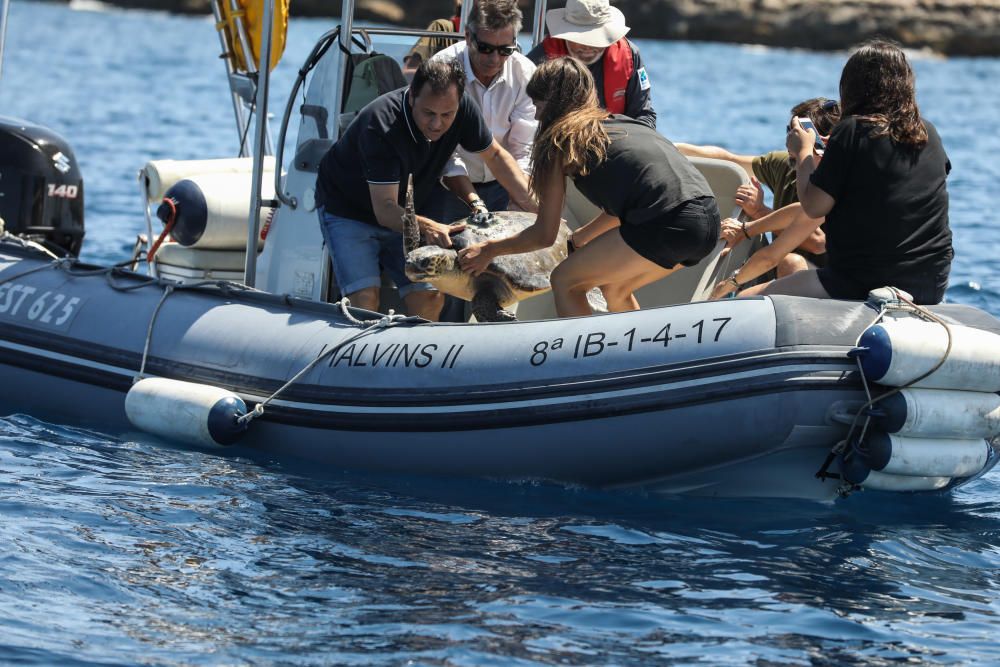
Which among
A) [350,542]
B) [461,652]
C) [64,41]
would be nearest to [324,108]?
[350,542]

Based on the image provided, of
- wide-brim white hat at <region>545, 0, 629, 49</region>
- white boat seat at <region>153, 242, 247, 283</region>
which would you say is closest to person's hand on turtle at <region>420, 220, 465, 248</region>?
wide-brim white hat at <region>545, 0, 629, 49</region>

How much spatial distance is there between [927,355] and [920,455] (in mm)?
321

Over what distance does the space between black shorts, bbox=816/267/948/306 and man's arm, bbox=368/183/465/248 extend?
4.45ft

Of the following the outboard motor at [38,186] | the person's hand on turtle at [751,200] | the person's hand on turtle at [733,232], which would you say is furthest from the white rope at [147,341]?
the person's hand on turtle at [751,200]

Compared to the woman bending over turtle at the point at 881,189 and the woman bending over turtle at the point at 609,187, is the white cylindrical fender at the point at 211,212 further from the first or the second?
the woman bending over turtle at the point at 881,189

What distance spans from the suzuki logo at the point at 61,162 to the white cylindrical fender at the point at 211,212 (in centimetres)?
69

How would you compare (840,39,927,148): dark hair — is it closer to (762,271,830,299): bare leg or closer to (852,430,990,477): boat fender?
(762,271,830,299): bare leg

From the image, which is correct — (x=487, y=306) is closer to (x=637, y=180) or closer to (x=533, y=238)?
(x=533, y=238)

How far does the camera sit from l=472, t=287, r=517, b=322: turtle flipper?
17.3 ft

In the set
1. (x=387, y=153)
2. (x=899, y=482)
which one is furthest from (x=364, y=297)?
(x=899, y=482)

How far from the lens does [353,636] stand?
3.68 m

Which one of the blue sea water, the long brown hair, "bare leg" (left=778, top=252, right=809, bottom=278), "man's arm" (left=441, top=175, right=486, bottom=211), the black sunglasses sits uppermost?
the black sunglasses

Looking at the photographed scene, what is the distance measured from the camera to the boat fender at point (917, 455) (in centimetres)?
433

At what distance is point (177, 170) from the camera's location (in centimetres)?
681
